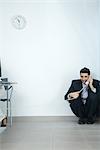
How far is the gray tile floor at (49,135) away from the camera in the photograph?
3734 millimetres

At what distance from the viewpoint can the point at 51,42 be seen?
565 centimetres

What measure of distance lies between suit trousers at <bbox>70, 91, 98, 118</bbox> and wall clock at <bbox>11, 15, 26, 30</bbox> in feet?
5.80

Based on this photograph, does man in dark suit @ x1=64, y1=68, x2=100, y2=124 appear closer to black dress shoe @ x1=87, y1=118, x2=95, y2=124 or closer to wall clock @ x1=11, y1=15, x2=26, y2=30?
black dress shoe @ x1=87, y1=118, x2=95, y2=124

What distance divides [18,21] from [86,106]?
2086mm

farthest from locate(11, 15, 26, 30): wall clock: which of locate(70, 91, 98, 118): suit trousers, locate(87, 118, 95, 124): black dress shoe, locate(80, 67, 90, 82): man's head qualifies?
locate(87, 118, 95, 124): black dress shoe

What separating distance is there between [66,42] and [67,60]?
35cm

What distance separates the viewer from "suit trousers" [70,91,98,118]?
5180mm

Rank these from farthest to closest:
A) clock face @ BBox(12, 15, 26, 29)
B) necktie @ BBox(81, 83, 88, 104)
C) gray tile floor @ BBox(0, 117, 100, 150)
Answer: clock face @ BBox(12, 15, 26, 29) → necktie @ BBox(81, 83, 88, 104) → gray tile floor @ BBox(0, 117, 100, 150)

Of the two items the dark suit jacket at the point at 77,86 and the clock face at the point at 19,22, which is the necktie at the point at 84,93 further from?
the clock face at the point at 19,22

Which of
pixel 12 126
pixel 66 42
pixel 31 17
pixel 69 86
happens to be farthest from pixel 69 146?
pixel 31 17

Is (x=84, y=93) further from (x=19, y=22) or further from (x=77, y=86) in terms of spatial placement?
(x=19, y=22)

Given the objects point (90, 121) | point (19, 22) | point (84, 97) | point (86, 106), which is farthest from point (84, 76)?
point (19, 22)

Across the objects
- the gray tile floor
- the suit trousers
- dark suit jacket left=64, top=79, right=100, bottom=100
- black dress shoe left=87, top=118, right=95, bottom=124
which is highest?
dark suit jacket left=64, top=79, right=100, bottom=100

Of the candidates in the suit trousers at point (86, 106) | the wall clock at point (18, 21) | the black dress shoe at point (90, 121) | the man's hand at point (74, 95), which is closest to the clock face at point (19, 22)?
the wall clock at point (18, 21)
